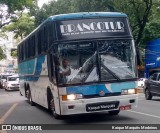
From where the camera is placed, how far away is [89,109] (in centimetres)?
1200

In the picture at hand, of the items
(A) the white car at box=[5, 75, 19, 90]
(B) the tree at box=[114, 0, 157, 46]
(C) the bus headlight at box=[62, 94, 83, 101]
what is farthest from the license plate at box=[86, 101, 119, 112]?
(A) the white car at box=[5, 75, 19, 90]

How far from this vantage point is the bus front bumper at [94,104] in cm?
1191

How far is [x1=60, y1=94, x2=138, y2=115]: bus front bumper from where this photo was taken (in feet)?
39.1

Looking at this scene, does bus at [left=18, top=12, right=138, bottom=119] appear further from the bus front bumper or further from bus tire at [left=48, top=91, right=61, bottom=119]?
bus tire at [left=48, top=91, right=61, bottom=119]

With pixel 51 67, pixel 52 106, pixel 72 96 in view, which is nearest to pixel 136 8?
pixel 52 106

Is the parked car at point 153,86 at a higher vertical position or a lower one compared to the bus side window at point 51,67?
lower

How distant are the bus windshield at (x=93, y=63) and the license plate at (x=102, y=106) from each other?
72 centimetres

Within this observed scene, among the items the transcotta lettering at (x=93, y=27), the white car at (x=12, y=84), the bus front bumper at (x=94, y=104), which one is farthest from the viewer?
the white car at (x=12, y=84)

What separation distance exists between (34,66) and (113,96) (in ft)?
19.7

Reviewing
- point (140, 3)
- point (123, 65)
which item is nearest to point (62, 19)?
point (123, 65)

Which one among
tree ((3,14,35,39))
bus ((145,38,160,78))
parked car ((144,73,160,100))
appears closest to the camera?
parked car ((144,73,160,100))

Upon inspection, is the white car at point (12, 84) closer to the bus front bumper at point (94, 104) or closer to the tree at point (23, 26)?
the tree at point (23, 26)

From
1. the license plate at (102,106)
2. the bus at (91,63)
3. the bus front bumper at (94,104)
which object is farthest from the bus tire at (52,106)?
the license plate at (102,106)

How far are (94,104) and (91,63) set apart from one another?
1229 millimetres
